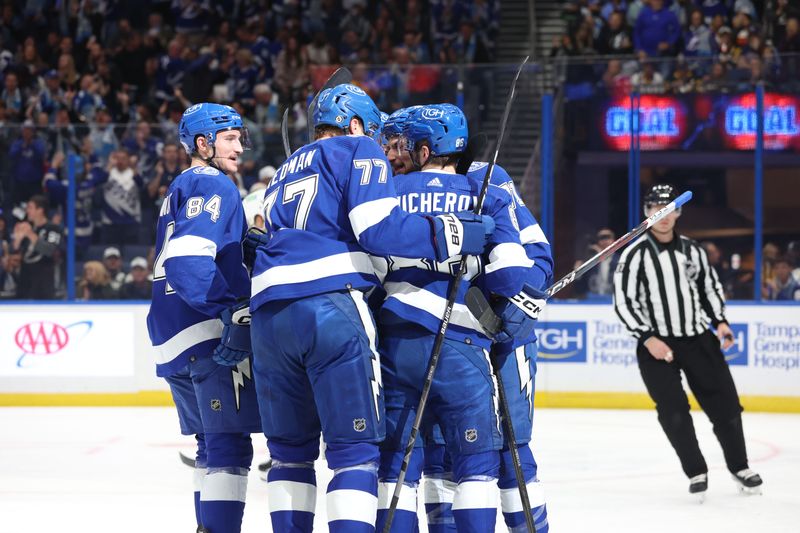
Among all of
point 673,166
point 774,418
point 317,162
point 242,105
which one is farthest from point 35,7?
point 317,162

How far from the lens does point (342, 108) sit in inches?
133

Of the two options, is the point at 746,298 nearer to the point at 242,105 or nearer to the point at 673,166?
the point at 673,166

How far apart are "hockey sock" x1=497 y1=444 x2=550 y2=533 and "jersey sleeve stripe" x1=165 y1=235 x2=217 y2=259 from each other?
1001mm

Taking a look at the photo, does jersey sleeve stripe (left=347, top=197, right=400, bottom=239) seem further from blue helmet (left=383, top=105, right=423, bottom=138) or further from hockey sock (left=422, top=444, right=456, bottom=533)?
hockey sock (left=422, top=444, right=456, bottom=533)

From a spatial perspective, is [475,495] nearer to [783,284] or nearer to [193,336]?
[193,336]

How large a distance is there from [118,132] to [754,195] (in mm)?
4246

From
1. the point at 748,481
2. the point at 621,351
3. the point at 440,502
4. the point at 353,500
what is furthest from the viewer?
the point at 621,351

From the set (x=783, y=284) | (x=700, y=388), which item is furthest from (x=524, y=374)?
(x=783, y=284)

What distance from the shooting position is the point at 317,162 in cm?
326

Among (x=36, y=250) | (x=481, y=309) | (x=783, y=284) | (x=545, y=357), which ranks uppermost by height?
(x=481, y=309)

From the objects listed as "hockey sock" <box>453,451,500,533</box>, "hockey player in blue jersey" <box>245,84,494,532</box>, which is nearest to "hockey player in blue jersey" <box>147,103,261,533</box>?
"hockey player in blue jersey" <box>245,84,494,532</box>

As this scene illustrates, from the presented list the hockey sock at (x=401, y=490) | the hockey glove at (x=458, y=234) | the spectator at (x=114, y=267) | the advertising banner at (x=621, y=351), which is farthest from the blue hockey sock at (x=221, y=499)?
the spectator at (x=114, y=267)

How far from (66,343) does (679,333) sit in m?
4.66

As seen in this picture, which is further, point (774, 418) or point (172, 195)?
point (774, 418)
